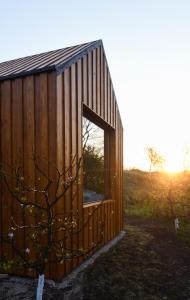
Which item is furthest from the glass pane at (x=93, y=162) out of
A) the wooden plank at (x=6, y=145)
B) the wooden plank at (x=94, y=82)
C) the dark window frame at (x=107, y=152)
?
the wooden plank at (x=6, y=145)

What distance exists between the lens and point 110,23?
23.0ft

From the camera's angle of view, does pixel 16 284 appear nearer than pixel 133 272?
Yes

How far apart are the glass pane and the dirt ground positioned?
3.88 feet

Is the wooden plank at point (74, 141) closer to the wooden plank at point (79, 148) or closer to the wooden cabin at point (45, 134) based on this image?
the wooden cabin at point (45, 134)

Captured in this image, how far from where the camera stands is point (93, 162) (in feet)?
20.4

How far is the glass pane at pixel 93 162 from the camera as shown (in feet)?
18.4

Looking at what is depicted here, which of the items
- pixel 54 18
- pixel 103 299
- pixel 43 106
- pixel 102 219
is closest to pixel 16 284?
pixel 103 299

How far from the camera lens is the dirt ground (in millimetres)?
3914

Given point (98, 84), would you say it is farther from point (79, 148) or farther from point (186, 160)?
point (186, 160)

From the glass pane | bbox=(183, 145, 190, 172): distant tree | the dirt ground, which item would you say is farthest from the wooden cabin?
bbox=(183, 145, 190, 172): distant tree

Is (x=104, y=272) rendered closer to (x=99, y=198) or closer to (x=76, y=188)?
(x=76, y=188)

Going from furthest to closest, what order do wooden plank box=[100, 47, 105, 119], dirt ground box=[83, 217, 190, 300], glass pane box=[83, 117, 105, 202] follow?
wooden plank box=[100, 47, 105, 119]
glass pane box=[83, 117, 105, 202]
dirt ground box=[83, 217, 190, 300]

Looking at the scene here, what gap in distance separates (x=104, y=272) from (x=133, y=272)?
470 millimetres

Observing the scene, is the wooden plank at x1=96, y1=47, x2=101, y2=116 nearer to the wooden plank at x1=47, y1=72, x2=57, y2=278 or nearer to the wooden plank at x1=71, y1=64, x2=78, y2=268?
the wooden plank at x1=71, y1=64, x2=78, y2=268
